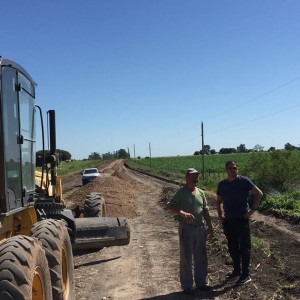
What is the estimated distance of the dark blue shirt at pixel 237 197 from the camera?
24.7 ft

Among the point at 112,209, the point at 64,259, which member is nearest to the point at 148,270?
the point at 64,259

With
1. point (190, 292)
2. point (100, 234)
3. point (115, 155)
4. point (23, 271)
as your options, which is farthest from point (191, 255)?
point (115, 155)

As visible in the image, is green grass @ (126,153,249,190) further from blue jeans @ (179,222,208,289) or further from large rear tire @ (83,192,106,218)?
blue jeans @ (179,222,208,289)

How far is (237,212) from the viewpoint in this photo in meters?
7.52

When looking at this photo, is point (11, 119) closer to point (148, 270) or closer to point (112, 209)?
point (148, 270)

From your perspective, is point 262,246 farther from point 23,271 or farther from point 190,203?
point 23,271

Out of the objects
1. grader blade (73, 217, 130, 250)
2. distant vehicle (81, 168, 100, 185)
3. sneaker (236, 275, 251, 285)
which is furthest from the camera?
distant vehicle (81, 168, 100, 185)

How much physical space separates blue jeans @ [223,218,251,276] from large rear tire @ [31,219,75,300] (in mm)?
2865

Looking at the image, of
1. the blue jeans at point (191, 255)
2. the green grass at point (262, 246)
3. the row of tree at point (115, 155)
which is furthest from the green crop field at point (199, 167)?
the row of tree at point (115, 155)

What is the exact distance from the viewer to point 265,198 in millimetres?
18344

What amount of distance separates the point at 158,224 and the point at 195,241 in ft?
24.2

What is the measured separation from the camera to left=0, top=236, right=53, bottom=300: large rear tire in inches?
137

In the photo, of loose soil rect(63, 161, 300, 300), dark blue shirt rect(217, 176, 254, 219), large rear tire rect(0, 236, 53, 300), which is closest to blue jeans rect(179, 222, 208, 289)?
loose soil rect(63, 161, 300, 300)

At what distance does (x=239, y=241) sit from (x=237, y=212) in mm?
464
